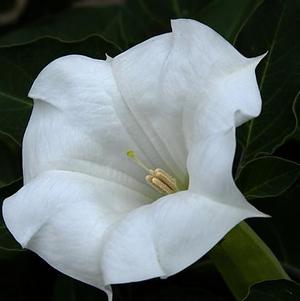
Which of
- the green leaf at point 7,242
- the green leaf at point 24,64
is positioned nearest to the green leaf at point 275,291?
the green leaf at point 7,242

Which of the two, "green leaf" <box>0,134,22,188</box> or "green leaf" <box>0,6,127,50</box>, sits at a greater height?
"green leaf" <box>0,6,127,50</box>

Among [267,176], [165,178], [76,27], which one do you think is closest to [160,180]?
[165,178]

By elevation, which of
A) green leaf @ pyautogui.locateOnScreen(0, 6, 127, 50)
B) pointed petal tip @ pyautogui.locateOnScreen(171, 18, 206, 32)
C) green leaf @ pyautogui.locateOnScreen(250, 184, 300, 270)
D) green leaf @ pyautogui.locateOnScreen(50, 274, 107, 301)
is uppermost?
pointed petal tip @ pyautogui.locateOnScreen(171, 18, 206, 32)

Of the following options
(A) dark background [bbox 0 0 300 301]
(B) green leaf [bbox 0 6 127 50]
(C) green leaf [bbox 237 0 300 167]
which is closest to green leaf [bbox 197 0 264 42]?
(A) dark background [bbox 0 0 300 301]

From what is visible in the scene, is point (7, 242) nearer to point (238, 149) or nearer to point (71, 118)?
point (71, 118)

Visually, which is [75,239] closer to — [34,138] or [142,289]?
[34,138]

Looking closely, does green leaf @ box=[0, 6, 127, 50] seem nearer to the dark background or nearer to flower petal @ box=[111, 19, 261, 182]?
the dark background
